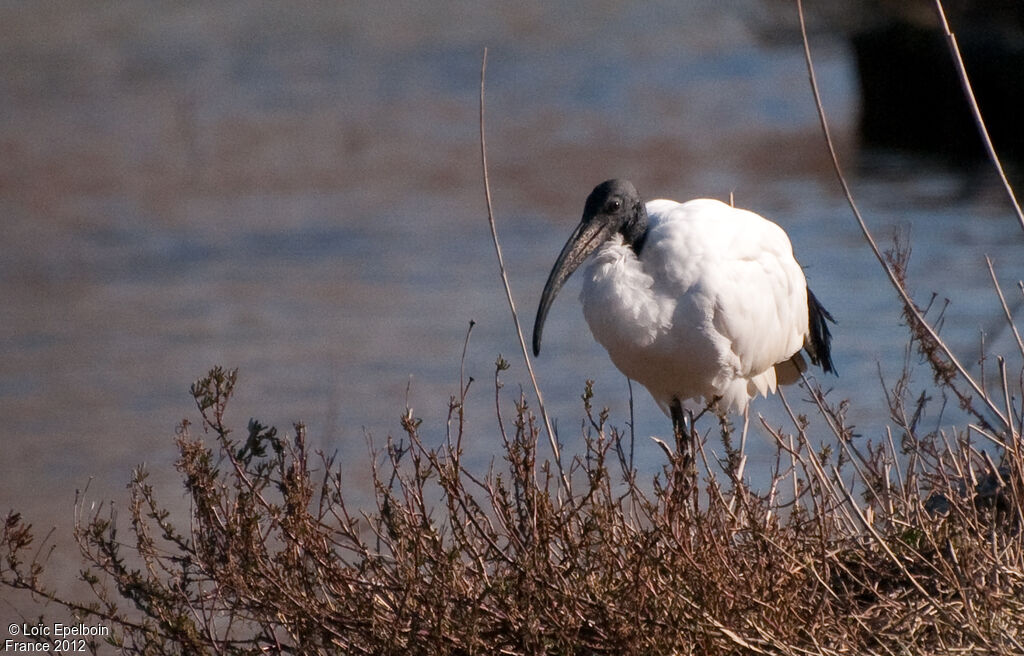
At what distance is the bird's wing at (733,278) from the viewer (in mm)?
4590

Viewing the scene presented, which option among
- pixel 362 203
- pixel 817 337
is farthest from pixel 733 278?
pixel 362 203

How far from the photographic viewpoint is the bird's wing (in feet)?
15.1

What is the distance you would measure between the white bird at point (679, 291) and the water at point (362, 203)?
2.45ft

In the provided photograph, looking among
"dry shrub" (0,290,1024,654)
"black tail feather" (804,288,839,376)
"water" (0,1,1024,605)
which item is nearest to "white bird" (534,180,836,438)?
"black tail feather" (804,288,839,376)

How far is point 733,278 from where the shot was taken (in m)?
4.71

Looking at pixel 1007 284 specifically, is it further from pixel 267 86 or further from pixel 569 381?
pixel 267 86

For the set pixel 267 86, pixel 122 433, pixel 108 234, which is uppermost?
pixel 267 86

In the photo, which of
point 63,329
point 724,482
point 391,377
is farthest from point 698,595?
point 63,329

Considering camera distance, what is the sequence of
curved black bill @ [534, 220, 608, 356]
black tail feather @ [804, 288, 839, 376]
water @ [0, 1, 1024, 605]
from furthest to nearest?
water @ [0, 1, 1024, 605], black tail feather @ [804, 288, 839, 376], curved black bill @ [534, 220, 608, 356]

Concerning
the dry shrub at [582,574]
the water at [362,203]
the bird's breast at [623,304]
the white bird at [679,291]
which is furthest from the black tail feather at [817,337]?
the dry shrub at [582,574]

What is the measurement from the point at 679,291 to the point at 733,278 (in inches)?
8.2

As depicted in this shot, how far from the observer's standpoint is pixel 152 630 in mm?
3340

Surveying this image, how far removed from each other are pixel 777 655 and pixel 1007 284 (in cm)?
723

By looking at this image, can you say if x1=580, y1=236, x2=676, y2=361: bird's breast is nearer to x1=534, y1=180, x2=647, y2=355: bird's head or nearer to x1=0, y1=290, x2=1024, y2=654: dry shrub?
x1=534, y1=180, x2=647, y2=355: bird's head
